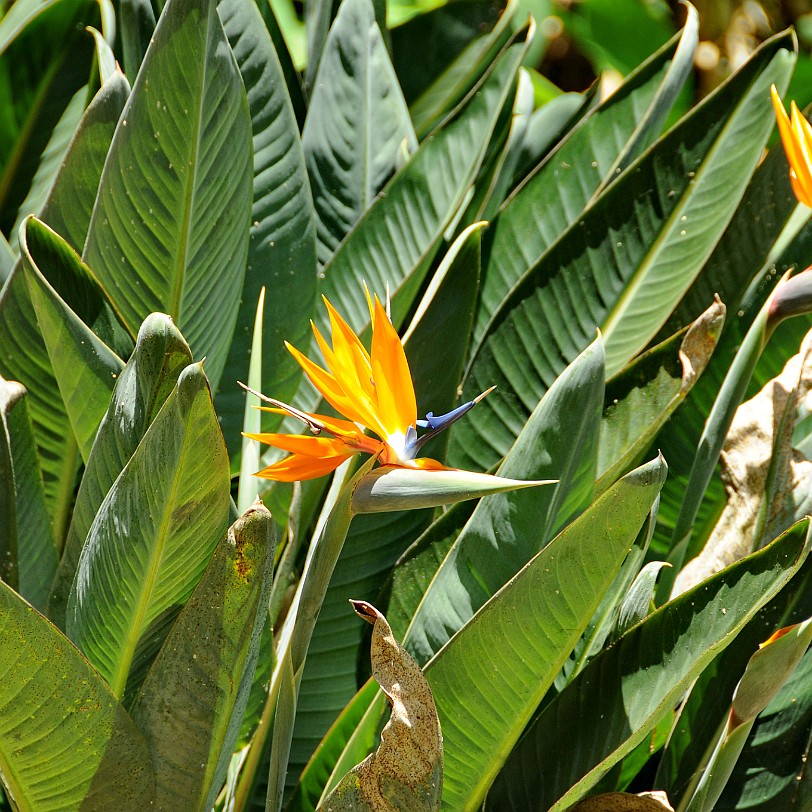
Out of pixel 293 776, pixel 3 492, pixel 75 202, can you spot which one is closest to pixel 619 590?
pixel 293 776

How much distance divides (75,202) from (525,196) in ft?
1.31

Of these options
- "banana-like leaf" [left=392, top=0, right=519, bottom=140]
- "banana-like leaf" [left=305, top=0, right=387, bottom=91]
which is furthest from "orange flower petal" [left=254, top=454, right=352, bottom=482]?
"banana-like leaf" [left=392, top=0, right=519, bottom=140]

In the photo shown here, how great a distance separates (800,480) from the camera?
622mm

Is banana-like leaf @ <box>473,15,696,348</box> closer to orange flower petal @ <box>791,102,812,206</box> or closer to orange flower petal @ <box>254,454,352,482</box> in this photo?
orange flower petal @ <box>791,102,812,206</box>

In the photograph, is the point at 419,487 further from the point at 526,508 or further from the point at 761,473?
the point at 761,473

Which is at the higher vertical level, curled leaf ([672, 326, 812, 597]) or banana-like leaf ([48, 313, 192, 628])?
banana-like leaf ([48, 313, 192, 628])

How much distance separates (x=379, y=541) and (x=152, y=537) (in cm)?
24

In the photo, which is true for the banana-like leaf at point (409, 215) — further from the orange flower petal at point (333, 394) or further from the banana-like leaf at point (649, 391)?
the orange flower petal at point (333, 394)

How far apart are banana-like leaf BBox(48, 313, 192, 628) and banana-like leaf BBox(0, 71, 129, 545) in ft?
0.50

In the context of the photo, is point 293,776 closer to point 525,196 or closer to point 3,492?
point 3,492

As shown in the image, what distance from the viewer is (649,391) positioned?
67cm

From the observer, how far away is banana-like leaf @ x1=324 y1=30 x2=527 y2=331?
85 centimetres

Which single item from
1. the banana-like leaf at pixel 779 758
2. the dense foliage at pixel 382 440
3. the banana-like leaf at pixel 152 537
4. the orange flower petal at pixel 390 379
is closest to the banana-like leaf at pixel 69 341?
the dense foliage at pixel 382 440

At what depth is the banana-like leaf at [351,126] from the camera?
3.14 feet
